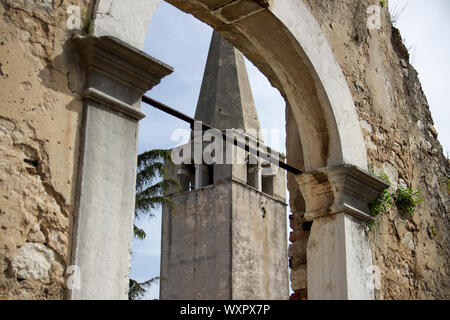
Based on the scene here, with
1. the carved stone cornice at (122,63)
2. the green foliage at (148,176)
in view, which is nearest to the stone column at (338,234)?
the carved stone cornice at (122,63)

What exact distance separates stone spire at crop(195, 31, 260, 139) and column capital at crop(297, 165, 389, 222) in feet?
76.4

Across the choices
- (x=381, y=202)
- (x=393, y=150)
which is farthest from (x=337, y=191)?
(x=393, y=150)

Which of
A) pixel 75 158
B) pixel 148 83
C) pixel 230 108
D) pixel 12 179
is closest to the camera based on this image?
pixel 12 179

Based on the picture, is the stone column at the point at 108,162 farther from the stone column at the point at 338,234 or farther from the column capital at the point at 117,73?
the stone column at the point at 338,234

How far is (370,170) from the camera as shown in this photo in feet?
16.5

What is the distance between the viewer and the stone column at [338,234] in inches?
179

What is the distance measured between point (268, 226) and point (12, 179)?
26988 millimetres

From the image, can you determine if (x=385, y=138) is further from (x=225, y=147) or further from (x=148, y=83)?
(x=225, y=147)

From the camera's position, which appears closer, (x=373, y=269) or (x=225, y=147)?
(x=373, y=269)

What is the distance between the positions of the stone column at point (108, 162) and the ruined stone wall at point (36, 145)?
0.05 m

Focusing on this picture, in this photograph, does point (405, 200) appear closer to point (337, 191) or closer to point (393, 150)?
point (393, 150)

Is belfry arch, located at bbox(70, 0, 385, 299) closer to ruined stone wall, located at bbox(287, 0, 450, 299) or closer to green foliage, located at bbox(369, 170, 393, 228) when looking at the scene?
green foliage, located at bbox(369, 170, 393, 228)
